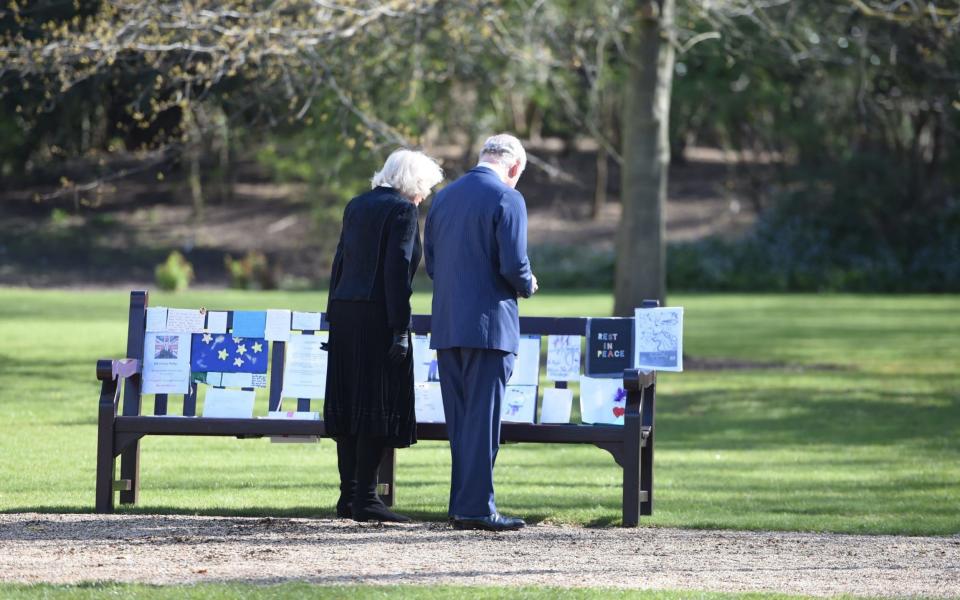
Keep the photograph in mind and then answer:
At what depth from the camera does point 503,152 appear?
25.9ft

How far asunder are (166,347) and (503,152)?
8.31 ft

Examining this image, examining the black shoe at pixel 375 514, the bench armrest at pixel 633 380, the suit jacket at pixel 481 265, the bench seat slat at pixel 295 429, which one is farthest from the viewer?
the bench seat slat at pixel 295 429

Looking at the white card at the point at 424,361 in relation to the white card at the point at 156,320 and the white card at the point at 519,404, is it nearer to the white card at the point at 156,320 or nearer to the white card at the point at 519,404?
the white card at the point at 519,404

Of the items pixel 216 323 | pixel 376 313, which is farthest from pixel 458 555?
pixel 216 323

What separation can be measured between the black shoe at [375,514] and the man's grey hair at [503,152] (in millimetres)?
1984

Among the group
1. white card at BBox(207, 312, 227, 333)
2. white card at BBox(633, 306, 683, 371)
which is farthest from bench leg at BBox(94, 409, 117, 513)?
white card at BBox(633, 306, 683, 371)

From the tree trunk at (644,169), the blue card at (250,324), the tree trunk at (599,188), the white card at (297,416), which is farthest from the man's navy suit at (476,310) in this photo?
the tree trunk at (599,188)

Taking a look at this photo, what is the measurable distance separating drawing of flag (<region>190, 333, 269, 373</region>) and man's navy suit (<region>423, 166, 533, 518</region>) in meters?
1.48

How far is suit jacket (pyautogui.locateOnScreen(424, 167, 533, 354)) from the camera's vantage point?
7703 mm

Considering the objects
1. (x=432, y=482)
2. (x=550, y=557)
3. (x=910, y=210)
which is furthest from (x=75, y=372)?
(x=910, y=210)

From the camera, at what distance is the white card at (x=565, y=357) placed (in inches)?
347

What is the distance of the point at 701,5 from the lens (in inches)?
771

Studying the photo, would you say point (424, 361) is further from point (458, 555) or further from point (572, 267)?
point (572, 267)

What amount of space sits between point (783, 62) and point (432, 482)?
16933 mm
